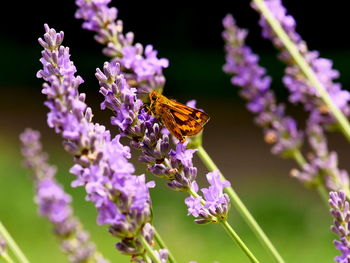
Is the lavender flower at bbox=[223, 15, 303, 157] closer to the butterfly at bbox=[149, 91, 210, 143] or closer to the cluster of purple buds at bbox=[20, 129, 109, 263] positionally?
the cluster of purple buds at bbox=[20, 129, 109, 263]

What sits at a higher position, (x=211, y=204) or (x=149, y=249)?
(x=211, y=204)

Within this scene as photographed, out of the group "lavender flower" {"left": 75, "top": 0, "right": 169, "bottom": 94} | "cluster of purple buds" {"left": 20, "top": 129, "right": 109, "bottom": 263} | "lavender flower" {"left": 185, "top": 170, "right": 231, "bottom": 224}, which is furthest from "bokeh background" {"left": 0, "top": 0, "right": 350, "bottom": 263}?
"lavender flower" {"left": 185, "top": 170, "right": 231, "bottom": 224}

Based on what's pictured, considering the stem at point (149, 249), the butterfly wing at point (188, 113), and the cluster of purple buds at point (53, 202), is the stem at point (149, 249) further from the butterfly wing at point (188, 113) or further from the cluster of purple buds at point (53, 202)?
the cluster of purple buds at point (53, 202)

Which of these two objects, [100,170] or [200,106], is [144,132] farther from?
[200,106]

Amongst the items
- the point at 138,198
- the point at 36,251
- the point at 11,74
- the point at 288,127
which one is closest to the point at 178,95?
the point at 11,74

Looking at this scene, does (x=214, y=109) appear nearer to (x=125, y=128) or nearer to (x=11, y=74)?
(x=11, y=74)

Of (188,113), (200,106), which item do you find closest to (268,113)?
(188,113)
